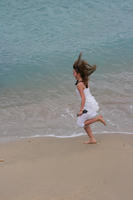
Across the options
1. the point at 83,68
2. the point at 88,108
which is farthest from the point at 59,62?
the point at 83,68

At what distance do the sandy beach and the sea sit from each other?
64 centimetres

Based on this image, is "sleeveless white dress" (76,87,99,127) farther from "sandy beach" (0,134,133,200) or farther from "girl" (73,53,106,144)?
"sandy beach" (0,134,133,200)

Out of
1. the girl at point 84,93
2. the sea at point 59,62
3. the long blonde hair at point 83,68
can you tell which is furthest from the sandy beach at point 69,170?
the long blonde hair at point 83,68

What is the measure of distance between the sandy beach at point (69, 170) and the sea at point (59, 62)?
64cm

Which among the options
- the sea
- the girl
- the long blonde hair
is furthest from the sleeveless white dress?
the sea

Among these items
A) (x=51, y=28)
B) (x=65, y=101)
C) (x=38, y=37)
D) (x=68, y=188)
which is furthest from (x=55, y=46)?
(x=68, y=188)

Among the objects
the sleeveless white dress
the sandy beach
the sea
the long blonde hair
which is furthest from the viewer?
the sea

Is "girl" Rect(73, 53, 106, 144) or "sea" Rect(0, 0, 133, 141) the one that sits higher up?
"girl" Rect(73, 53, 106, 144)

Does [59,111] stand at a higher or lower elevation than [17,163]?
lower

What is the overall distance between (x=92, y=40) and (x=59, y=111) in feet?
14.8

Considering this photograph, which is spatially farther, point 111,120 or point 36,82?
point 36,82

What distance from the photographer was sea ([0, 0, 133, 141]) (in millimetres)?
5301

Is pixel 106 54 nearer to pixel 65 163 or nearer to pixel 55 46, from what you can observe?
pixel 55 46

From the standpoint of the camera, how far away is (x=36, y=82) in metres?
7.04
